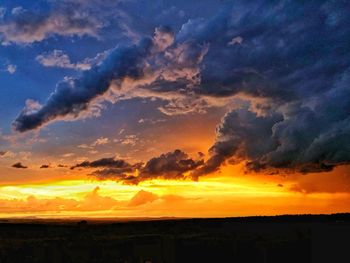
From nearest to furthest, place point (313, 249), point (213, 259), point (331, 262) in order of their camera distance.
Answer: point (331, 262)
point (213, 259)
point (313, 249)

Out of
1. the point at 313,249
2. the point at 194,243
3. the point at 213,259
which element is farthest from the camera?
the point at 194,243

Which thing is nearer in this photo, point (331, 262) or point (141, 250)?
point (331, 262)

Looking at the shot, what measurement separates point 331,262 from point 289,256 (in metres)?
6.82

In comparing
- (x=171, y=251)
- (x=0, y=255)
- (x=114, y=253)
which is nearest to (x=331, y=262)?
(x=171, y=251)

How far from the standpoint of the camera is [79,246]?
195ft

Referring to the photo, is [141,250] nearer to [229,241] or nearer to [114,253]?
[114,253]

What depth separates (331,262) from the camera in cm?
4788

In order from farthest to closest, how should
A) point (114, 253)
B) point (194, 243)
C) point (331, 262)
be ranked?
point (194, 243) < point (114, 253) < point (331, 262)

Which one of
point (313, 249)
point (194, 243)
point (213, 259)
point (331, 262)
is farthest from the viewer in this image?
point (194, 243)

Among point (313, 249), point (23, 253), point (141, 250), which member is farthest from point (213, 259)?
point (23, 253)

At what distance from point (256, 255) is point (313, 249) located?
8.36 metres

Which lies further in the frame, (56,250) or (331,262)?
(56,250)

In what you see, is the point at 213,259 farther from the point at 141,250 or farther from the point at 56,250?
the point at 56,250

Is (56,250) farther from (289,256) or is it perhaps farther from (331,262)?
(331,262)
